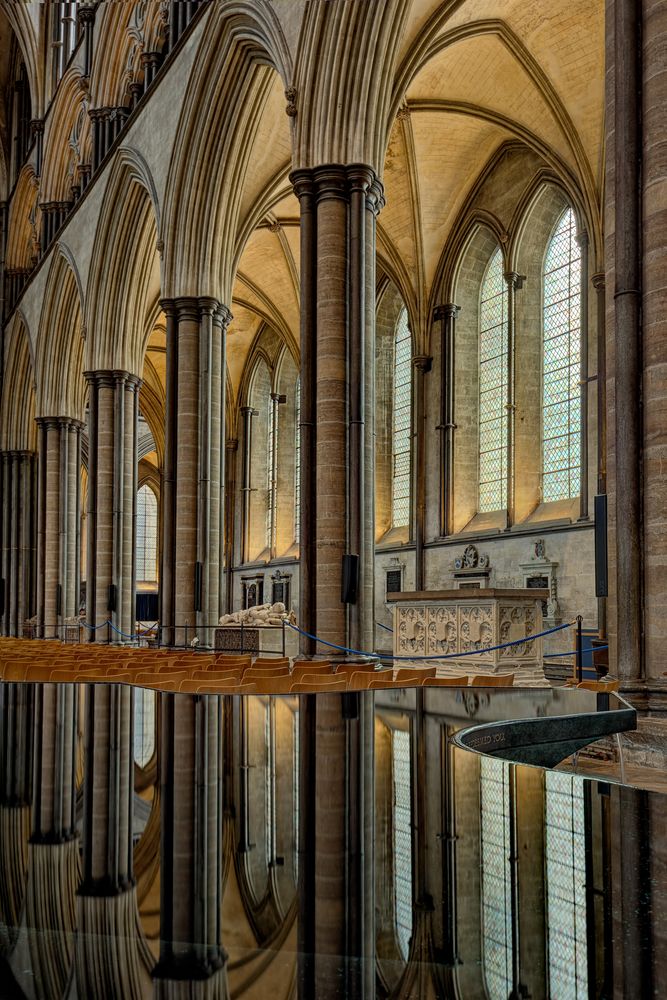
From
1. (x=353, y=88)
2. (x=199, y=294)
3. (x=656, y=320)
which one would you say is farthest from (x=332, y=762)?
(x=199, y=294)

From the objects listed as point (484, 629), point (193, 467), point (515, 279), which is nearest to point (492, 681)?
point (484, 629)

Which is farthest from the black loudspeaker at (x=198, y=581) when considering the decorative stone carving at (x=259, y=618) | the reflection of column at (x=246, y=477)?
the reflection of column at (x=246, y=477)

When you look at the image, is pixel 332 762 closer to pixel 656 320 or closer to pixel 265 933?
pixel 265 933

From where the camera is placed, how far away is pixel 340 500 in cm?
1168

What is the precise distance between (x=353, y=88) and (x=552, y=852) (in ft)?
38.9

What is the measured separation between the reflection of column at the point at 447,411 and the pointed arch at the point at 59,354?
461 inches

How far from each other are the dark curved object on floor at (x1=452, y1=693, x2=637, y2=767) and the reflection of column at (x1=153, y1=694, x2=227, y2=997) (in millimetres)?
1419

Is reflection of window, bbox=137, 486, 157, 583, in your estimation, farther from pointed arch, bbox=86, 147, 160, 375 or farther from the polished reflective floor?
the polished reflective floor

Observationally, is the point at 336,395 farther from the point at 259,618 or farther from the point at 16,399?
the point at 16,399

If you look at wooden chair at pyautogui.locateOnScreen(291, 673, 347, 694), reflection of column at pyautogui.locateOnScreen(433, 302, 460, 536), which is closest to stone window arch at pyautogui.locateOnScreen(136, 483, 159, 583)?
reflection of column at pyautogui.locateOnScreen(433, 302, 460, 536)

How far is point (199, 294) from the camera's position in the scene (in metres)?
17.4

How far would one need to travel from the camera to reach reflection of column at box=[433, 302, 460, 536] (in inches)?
806

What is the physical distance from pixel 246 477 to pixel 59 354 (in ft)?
23.8

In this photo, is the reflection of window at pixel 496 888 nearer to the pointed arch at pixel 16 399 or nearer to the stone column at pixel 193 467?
the stone column at pixel 193 467
